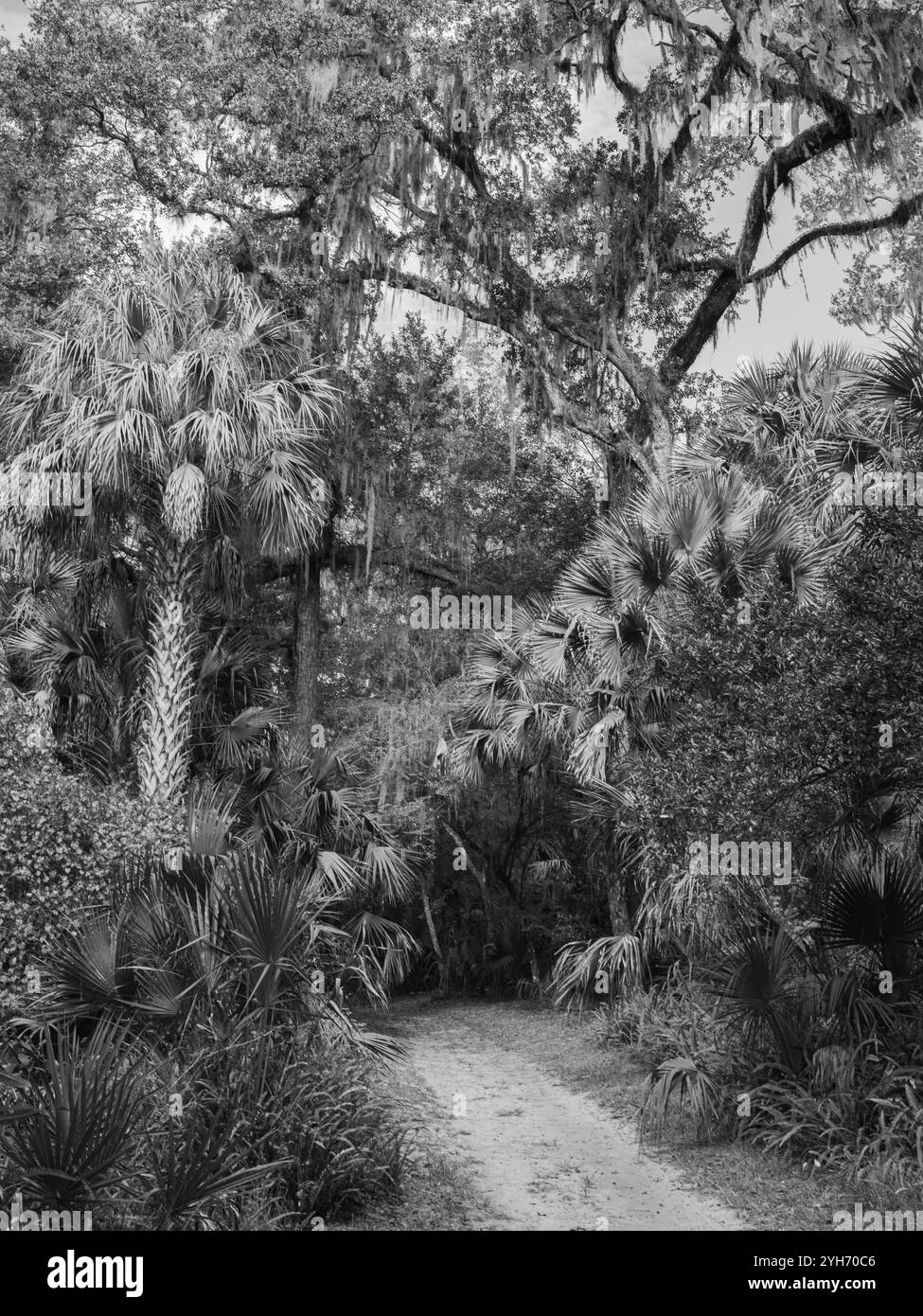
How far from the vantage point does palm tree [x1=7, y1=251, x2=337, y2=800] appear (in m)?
12.0

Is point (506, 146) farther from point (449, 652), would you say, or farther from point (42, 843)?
point (42, 843)

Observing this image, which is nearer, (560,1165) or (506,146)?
(560,1165)

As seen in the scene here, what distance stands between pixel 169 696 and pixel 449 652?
28.7 ft

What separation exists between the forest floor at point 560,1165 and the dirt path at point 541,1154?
0.5 inches

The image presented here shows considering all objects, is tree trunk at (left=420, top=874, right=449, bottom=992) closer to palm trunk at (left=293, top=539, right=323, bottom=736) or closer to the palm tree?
palm trunk at (left=293, top=539, right=323, bottom=736)

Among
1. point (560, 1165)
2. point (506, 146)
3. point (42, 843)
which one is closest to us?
point (560, 1165)

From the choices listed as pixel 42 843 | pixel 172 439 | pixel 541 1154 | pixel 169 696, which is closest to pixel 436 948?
pixel 169 696

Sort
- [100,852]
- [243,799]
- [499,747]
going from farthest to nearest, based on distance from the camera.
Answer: [499,747] → [243,799] → [100,852]

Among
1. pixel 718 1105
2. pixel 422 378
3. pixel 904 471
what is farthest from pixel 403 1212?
pixel 422 378

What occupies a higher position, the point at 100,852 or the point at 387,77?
the point at 387,77

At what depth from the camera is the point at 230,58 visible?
16.1 metres

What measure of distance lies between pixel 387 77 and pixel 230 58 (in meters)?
2.38

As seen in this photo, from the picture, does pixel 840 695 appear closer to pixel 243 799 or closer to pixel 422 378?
A: pixel 243 799

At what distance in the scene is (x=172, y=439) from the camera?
12039 mm
